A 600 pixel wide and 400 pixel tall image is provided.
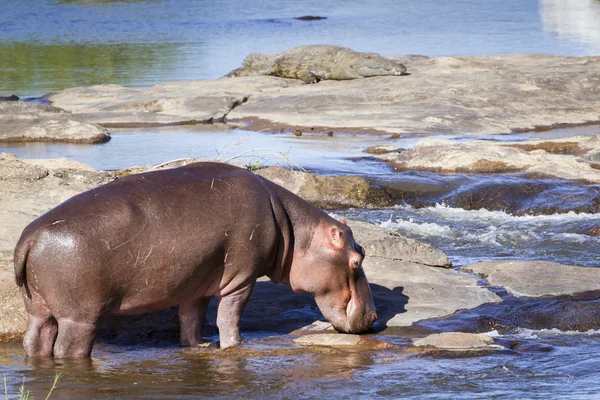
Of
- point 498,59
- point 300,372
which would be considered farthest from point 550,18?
point 300,372

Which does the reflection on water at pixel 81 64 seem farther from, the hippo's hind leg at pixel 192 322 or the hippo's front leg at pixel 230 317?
the hippo's front leg at pixel 230 317

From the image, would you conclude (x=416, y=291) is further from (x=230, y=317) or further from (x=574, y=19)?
(x=574, y=19)

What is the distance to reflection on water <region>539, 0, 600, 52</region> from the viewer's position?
34.7 metres

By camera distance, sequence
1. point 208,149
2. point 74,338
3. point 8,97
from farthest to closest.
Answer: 1. point 8,97
2. point 208,149
3. point 74,338

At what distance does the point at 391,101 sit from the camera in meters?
17.9

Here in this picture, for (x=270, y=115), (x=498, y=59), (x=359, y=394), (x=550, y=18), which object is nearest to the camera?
(x=359, y=394)

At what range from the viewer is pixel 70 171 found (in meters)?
9.38

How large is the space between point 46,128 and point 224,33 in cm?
2848

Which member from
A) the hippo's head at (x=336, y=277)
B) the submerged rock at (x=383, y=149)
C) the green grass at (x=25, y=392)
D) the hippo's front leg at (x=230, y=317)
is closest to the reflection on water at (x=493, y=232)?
the hippo's head at (x=336, y=277)

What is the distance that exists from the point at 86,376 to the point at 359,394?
1525 mm

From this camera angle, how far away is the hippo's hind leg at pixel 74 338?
558 cm

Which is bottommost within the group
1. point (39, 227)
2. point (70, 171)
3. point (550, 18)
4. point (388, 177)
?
point (550, 18)

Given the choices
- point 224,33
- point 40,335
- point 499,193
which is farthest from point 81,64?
point 40,335

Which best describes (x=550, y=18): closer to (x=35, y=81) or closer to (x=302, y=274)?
(x=35, y=81)
